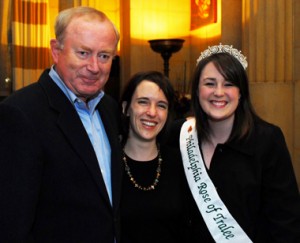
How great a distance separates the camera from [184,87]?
6.58 m

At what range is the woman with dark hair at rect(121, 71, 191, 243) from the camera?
1882 millimetres

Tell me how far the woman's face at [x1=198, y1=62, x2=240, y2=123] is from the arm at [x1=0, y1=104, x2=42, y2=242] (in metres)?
0.98

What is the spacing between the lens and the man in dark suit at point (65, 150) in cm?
127

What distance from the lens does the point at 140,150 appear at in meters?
2.07

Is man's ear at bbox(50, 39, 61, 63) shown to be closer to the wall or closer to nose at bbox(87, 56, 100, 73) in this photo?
nose at bbox(87, 56, 100, 73)

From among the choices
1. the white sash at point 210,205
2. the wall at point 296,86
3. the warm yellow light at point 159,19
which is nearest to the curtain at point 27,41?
the warm yellow light at point 159,19

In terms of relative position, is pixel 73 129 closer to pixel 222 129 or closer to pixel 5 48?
pixel 222 129

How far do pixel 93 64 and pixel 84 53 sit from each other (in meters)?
0.05

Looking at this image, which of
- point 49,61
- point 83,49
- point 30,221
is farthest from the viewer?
point 49,61

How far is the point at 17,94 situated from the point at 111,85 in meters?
5.21

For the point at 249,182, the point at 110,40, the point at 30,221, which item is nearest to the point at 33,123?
the point at 30,221

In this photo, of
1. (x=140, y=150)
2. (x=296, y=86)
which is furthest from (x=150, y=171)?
(x=296, y=86)

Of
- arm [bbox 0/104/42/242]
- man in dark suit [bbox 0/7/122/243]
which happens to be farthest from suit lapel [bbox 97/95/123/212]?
arm [bbox 0/104/42/242]

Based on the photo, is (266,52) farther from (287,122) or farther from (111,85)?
(111,85)
